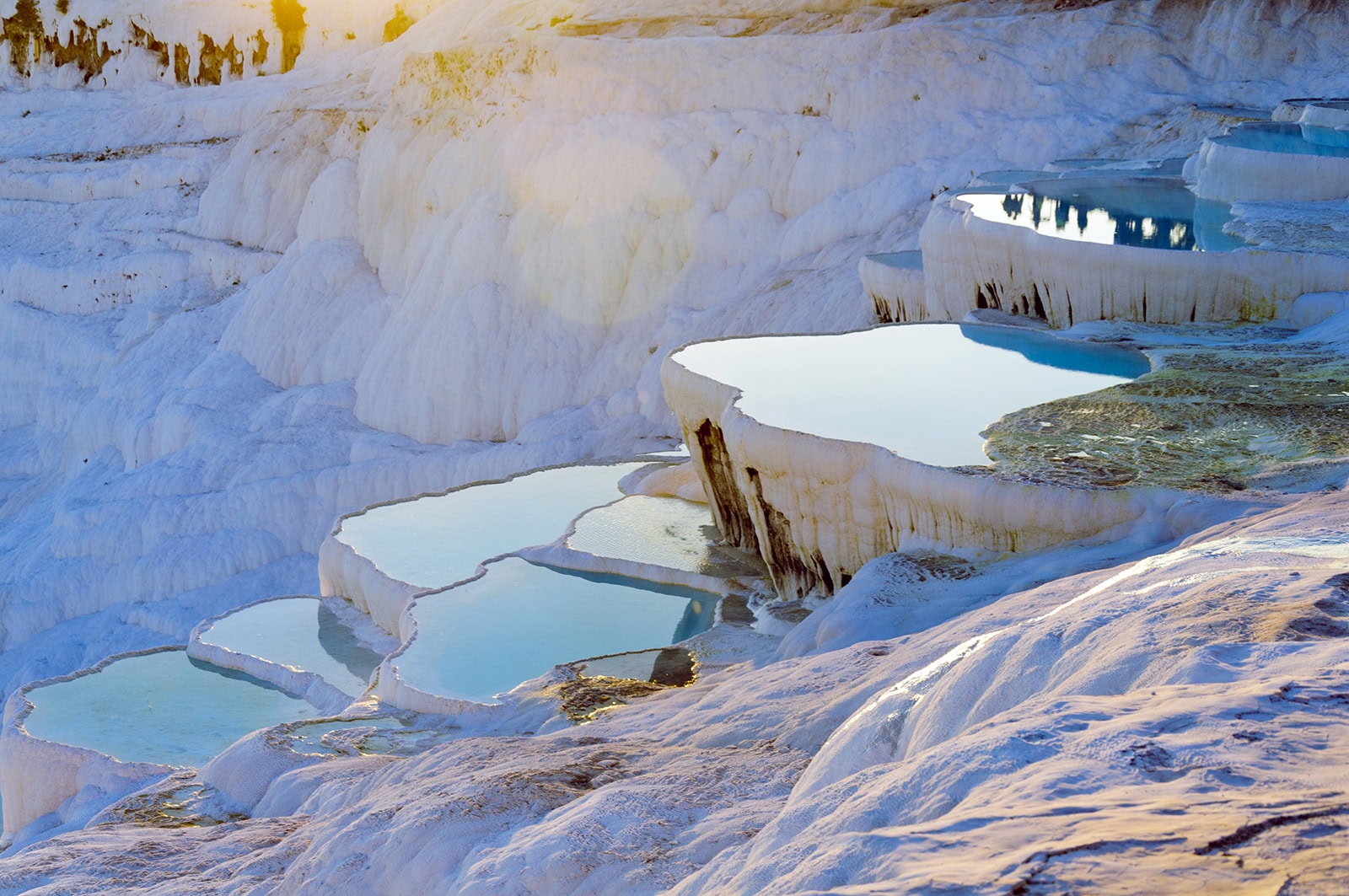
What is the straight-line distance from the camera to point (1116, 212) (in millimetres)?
11047

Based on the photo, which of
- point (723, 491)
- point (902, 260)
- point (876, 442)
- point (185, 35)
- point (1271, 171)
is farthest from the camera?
point (185, 35)

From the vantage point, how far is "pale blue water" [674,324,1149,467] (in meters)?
6.79

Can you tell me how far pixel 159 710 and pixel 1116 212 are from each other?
8.12m

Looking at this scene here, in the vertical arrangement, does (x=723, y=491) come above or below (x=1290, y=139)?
below

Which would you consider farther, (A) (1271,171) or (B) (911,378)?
(A) (1271,171)

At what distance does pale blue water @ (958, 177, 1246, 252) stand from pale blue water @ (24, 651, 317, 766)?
20.7ft

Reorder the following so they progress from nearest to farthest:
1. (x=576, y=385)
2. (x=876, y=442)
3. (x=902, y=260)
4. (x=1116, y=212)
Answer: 1. (x=876, y=442)
2. (x=1116, y=212)
3. (x=902, y=260)
4. (x=576, y=385)

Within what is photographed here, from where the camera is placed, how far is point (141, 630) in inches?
640

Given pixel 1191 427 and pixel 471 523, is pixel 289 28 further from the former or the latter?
pixel 1191 427

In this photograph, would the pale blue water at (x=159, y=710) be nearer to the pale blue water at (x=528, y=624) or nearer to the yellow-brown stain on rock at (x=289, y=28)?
the pale blue water at (x=528, y=624)

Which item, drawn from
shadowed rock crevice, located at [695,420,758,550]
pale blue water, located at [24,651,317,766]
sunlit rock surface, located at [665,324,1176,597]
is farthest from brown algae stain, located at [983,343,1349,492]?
pale blue water, located at [24,651,317,766]

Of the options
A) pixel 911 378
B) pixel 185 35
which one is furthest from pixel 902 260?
pixel 185 35

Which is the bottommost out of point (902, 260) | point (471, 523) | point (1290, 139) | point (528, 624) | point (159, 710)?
point (159, 710)

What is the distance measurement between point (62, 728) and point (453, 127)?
43.2ft
